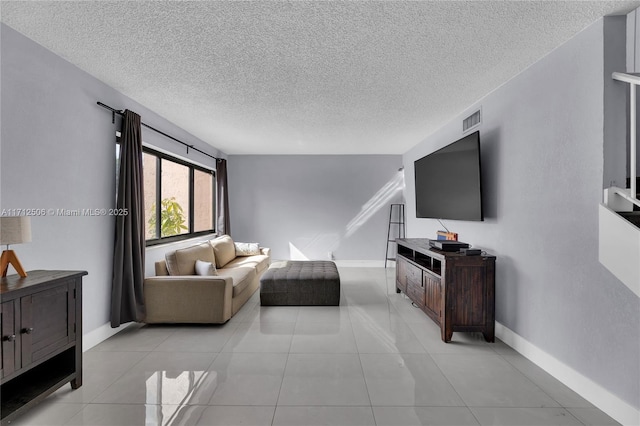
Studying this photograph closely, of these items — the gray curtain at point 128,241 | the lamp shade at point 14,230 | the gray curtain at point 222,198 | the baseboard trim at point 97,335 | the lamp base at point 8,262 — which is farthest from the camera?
the gray curtain at point 222,198

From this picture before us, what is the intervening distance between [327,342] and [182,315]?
→ 1.69 metres

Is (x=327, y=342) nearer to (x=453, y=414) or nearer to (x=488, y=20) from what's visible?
(x=453, y=414)

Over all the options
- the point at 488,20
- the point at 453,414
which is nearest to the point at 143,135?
the point at 488,20

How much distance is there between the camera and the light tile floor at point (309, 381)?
2.01m

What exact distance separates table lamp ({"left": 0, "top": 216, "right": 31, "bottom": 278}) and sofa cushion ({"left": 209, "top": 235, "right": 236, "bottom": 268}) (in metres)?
3.13

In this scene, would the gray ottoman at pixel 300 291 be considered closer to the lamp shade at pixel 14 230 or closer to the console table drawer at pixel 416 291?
the console table drawer at pixel 416 291

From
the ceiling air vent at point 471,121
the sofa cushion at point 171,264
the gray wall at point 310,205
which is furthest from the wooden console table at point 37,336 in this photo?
the gray wall at point 310,205

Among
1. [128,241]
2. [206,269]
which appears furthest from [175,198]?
[128,241]

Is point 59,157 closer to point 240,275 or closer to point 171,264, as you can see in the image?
point 171,264

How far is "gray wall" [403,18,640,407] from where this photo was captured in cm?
207

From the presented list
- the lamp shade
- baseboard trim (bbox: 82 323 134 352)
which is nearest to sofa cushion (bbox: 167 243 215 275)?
baseboard trim (bbox: 82 323 134 352)

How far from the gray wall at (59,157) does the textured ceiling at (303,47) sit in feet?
0.68

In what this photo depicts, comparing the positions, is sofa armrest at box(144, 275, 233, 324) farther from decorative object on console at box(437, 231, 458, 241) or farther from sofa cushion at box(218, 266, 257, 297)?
decorative object on console at box(437, 231, 458, 241)

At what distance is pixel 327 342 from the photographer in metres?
3.13
